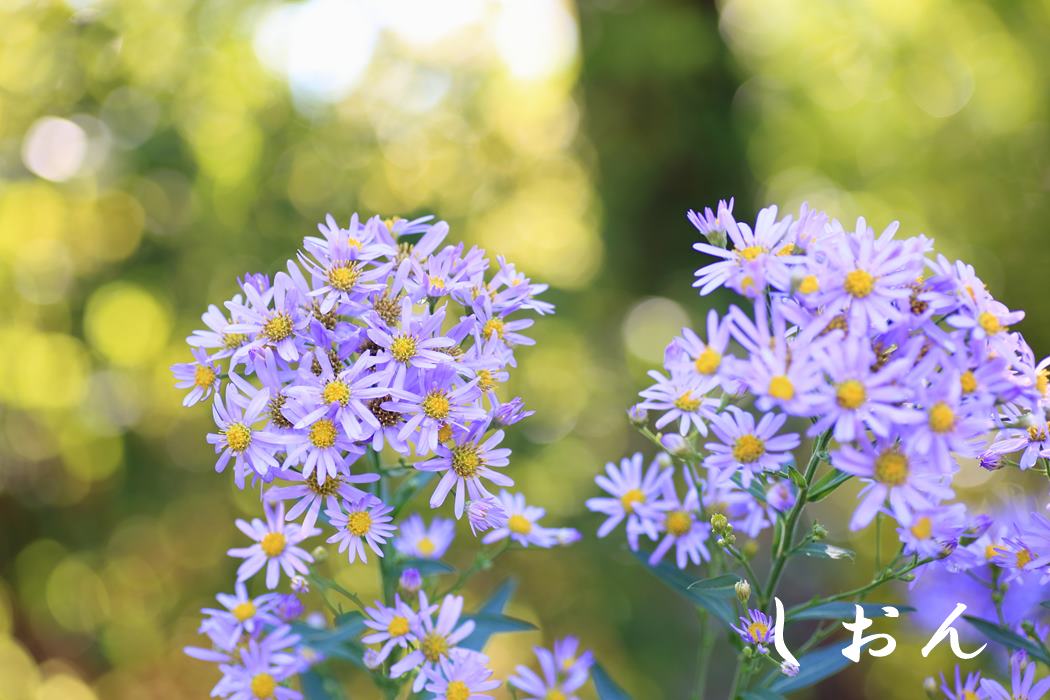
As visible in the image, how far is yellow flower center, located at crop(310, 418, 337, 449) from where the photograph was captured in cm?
149

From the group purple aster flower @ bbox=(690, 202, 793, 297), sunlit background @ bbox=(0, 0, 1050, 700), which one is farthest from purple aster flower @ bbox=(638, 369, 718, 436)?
sunlit background @ bbox=(0, 0, 1050, 700)

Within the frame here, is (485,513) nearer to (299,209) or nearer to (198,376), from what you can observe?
(198,376)

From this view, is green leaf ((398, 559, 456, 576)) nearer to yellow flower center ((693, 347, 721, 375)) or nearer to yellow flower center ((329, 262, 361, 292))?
yellow flower center ((329, 262, 361, 292))

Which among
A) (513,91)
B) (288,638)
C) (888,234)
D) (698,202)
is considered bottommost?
(288,638)

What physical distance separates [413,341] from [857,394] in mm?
751

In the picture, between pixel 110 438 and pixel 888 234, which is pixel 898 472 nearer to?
pixel 888 234

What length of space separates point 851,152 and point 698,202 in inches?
87.5

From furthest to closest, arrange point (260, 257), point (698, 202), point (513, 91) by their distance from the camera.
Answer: point (513, 91), point (698, 202), point (260, 257)

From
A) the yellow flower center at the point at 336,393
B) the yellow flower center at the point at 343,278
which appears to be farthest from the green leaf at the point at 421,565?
the yellow flower center at the point at 343,278

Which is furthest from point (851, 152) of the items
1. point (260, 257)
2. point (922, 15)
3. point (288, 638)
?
point (288, 638)

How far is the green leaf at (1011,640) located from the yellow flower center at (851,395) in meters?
0.61

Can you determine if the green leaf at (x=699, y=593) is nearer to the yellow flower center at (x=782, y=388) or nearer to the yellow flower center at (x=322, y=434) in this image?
the yellow flower center at (x=782, y=388)

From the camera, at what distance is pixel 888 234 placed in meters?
1.50

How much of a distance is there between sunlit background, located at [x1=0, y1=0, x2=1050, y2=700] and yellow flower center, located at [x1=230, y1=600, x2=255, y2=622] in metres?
3.31
